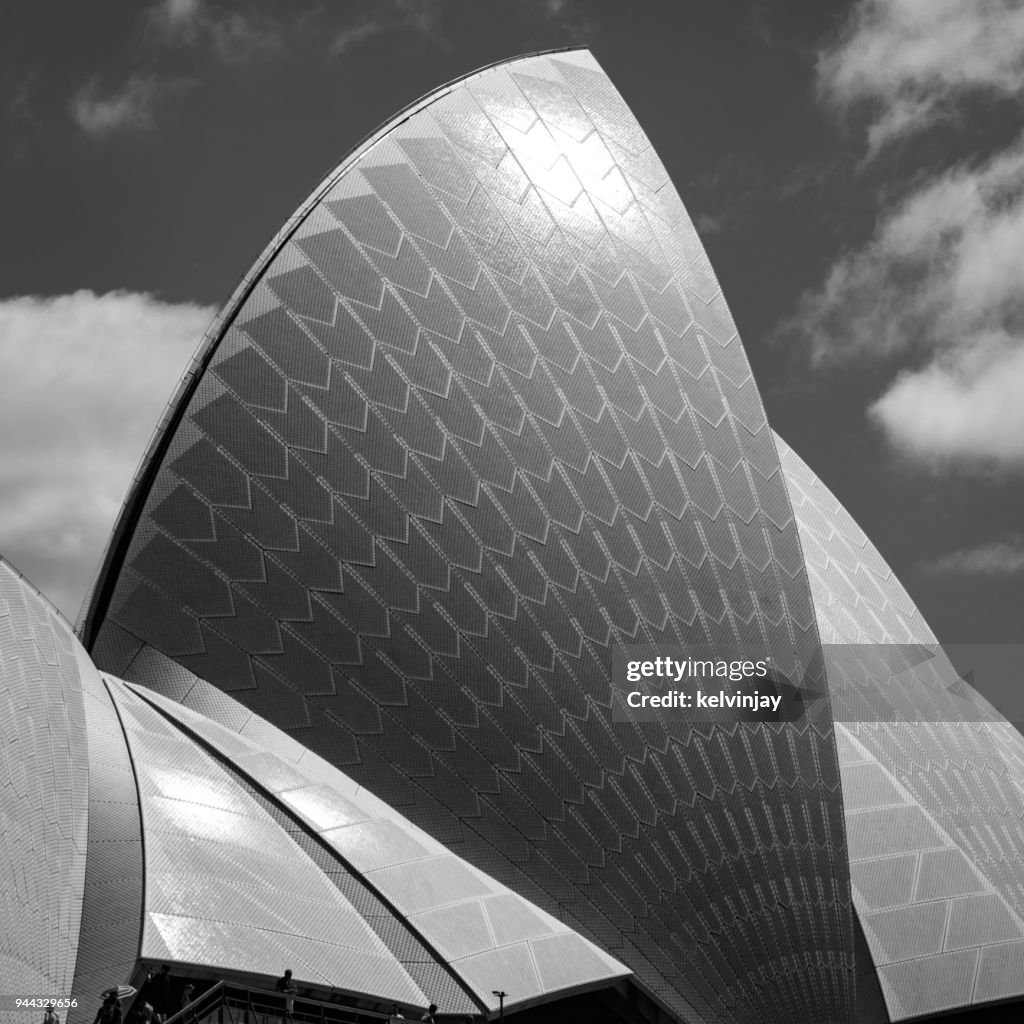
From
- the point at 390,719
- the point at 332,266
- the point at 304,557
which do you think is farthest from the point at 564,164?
the point at 390,719

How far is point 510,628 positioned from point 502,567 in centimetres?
81

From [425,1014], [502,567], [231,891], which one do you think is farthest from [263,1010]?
[502,567]

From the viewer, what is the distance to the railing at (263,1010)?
12.0 meters

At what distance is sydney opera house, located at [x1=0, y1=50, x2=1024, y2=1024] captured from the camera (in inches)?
630

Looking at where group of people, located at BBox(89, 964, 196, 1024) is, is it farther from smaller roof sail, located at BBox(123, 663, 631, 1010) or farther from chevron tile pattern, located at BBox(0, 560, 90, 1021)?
smaller roof sail, located at BBox(123, 663, 631, 1010)

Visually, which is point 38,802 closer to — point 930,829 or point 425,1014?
point 425,1014

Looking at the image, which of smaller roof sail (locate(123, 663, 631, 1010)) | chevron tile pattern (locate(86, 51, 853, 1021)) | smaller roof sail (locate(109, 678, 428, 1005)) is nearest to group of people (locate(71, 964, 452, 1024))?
smaller roof sail (locate(109, 678, 428, 1005))

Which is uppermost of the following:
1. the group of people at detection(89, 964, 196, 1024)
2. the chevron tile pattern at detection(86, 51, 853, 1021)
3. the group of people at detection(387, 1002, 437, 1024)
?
the chevron tile pattern at detection(86, 51, 853, 1021)

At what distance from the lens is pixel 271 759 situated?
52.8 ft

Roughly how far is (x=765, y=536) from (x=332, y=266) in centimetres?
699

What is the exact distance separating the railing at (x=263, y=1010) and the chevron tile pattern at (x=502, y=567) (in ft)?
10.2

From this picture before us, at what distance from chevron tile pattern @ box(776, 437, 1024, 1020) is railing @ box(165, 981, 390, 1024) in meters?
7.07

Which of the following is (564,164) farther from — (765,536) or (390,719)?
(390,719)

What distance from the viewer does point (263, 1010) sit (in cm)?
1273
